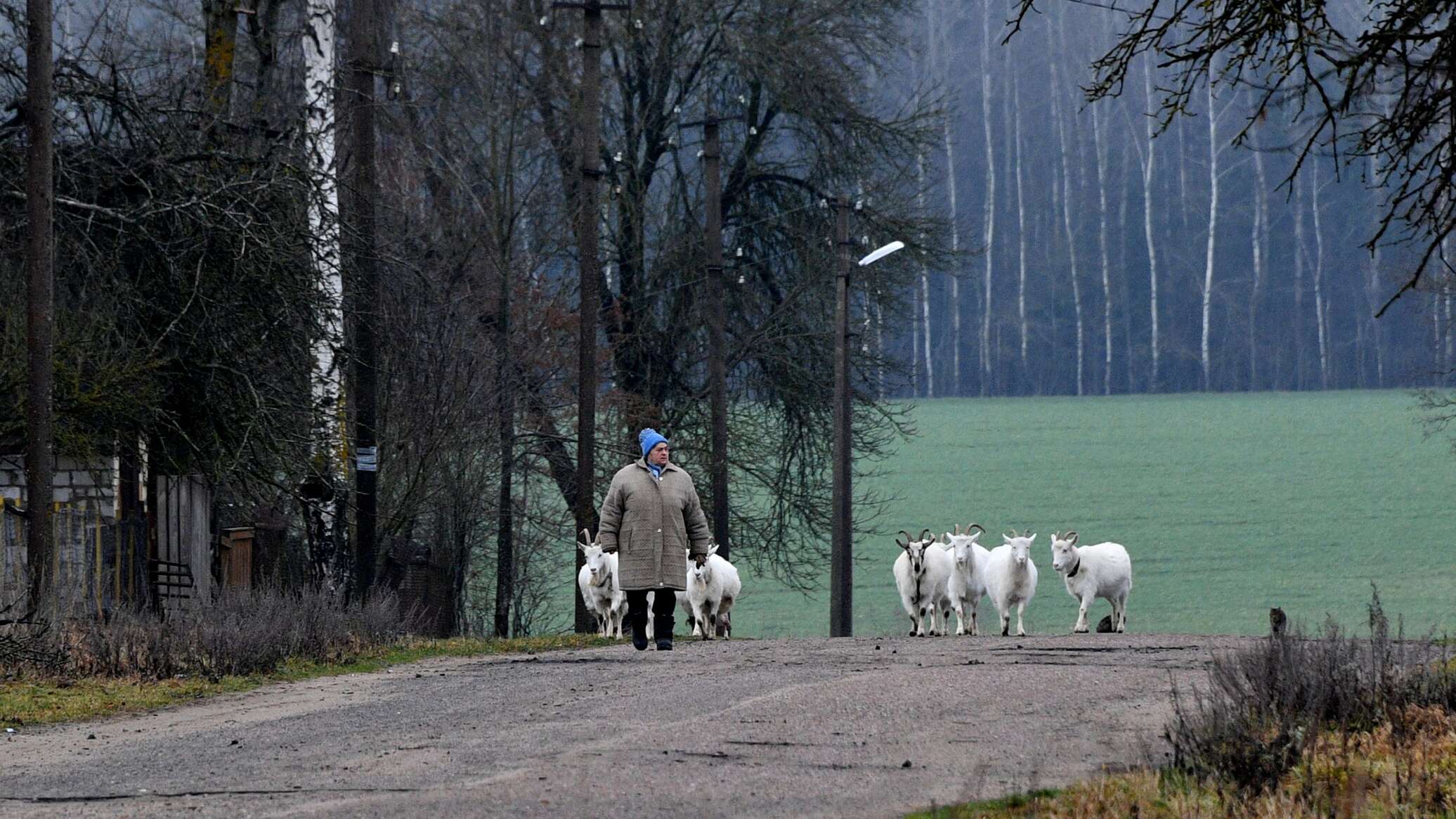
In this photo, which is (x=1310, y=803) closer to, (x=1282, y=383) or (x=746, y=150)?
(x=746, y=150)

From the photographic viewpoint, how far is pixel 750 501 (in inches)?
1588

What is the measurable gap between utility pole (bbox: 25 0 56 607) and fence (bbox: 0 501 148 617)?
366 centimetres

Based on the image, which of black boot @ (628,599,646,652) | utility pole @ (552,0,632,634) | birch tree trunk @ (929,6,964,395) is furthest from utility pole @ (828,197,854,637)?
birch tree trunk @ (929,6,964,395)

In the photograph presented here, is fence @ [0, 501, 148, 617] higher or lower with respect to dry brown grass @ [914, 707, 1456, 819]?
higher

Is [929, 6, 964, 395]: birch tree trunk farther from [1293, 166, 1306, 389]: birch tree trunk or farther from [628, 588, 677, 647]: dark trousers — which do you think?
[628, 588, 677, 647]: dark trousers

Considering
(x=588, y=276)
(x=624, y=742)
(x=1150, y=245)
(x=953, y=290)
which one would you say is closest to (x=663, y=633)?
(x=624, y=742)

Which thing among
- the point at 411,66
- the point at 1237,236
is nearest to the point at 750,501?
the point at 411,66

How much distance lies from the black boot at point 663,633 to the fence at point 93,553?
21.1ft

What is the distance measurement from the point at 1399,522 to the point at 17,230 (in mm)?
61756

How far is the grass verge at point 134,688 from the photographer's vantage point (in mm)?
14398

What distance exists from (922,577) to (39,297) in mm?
11362

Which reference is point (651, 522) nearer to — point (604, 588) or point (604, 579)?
point (604, 579)

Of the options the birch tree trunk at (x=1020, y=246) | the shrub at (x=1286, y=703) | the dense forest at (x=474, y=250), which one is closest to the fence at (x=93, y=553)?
the dense forest at (x=474, y=250)

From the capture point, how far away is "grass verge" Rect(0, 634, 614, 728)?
14.4m
